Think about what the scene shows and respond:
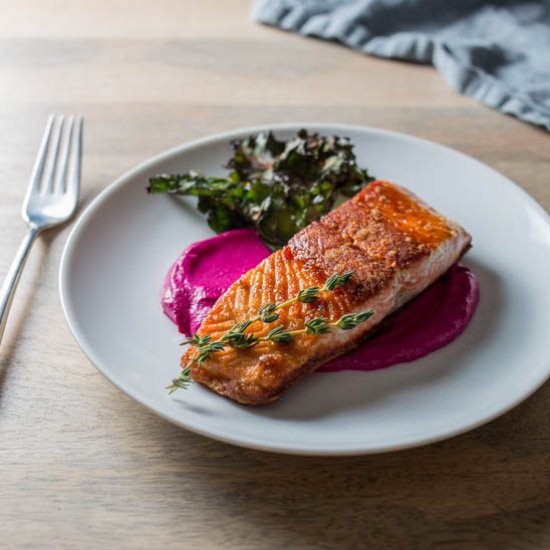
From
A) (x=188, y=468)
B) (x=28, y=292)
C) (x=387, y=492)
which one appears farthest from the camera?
(x=28, y=292)

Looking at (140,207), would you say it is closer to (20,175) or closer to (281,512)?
(20,175)

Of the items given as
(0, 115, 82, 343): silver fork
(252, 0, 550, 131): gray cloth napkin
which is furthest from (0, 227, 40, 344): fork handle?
(252, 0, 550, 131): gray cloth napkin

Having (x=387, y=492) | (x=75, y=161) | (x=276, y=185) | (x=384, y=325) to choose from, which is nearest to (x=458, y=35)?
(x=276, y=185)

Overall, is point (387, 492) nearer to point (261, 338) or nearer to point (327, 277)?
point (261, 338)

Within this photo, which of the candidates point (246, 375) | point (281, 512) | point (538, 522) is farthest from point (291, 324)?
point (538, 522)

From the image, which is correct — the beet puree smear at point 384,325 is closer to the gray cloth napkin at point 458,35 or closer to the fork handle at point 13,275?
the fork handle at point 13,275

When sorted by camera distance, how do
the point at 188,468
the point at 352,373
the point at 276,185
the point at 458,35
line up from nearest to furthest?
the point at 188,468 → the point at 352,373 → the point at 276,185 → the point at 458,35

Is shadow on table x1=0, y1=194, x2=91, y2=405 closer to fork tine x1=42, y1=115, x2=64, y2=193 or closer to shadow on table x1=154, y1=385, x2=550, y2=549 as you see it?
fork tine x1=42, y1=115, x2=64, y2=193
